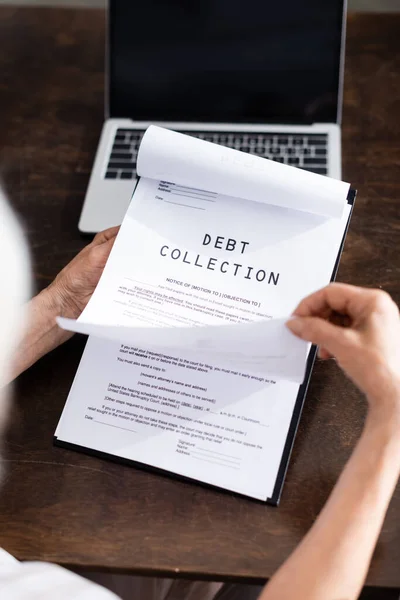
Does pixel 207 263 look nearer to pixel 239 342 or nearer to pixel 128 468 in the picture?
pixel 239 342

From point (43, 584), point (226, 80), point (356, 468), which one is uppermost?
point (226, 80)

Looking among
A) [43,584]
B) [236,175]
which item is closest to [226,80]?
[236,175]

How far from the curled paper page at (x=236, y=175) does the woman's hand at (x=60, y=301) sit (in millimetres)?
104

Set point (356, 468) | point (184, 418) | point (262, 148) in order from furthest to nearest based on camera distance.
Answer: point (262, 148), point (184, 418), point (356, 468)

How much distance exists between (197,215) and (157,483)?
285 millimetres

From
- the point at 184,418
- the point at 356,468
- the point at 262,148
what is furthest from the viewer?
the point at 262,148

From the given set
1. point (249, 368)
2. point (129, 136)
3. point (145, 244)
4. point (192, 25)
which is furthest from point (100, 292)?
point (192, 25)

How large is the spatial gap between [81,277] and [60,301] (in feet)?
0.13

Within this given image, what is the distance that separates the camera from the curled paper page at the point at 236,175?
660 millimetres

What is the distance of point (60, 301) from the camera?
2.45ft

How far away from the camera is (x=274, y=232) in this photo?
68 centimetres

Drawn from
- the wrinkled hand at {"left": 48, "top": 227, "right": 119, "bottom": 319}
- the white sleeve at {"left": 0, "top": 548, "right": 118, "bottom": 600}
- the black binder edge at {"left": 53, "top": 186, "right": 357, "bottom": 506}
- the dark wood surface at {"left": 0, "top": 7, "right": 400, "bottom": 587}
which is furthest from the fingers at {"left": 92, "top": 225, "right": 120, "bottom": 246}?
the white sleeve at {"left": 0, "top": 548, "right": 118, "bottom": 600}

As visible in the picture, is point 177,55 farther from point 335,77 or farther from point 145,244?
point 145,244

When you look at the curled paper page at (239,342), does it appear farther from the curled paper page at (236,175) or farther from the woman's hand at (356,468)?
the curled paper page at (236,175)
